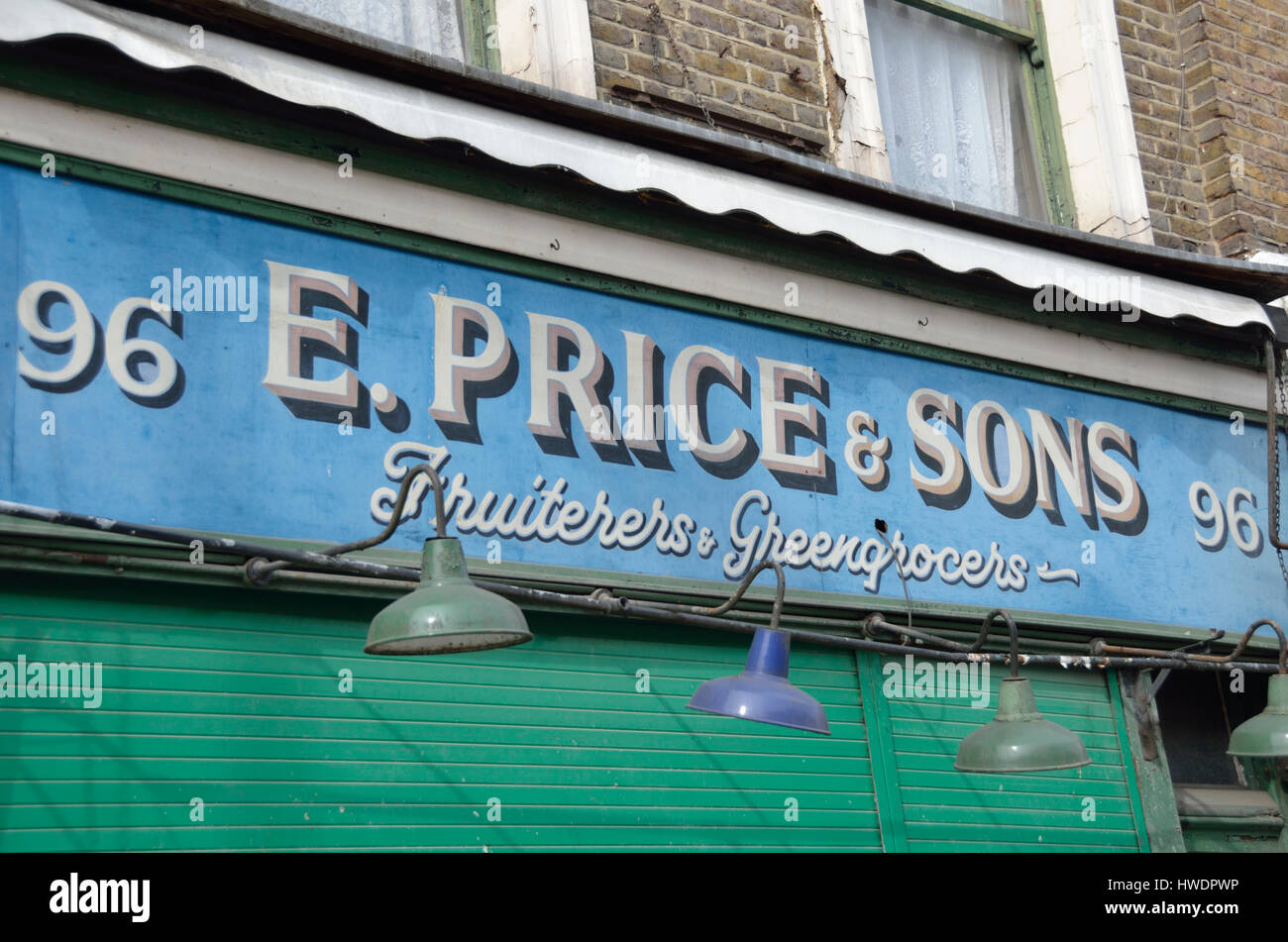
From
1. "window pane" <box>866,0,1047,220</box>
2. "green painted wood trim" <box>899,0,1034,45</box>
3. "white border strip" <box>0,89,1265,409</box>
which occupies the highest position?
"green painted wood trim" <box>899,0,1034,45</box>

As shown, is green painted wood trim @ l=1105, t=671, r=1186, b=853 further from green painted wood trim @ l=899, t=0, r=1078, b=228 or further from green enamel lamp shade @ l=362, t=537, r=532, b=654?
green enamel lamp shade @ l=362, t=537, r=532, b=654

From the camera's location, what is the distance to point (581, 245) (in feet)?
19.5

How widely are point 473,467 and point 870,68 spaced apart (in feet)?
11.1

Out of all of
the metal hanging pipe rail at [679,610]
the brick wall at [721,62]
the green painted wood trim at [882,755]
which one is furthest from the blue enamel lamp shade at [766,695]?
the brick wall at [721,62]

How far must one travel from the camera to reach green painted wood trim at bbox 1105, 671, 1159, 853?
273 inches

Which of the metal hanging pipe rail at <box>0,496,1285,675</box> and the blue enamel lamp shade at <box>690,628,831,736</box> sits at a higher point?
the metal hanging pipe rail at <box>0,496,1285,675</box>

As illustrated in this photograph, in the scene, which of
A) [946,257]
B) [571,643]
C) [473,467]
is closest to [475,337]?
[473,467]

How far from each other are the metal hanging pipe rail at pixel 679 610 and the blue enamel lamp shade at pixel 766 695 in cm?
17

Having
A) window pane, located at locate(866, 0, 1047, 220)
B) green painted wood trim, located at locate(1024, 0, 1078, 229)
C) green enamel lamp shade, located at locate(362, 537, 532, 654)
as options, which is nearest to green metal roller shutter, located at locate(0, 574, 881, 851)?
green enamel lamp shade, located at locate(362, 537, 532, 654)

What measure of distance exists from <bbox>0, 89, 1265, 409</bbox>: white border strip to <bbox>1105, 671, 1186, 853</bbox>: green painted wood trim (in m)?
1.52

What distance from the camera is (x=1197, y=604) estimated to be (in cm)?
752

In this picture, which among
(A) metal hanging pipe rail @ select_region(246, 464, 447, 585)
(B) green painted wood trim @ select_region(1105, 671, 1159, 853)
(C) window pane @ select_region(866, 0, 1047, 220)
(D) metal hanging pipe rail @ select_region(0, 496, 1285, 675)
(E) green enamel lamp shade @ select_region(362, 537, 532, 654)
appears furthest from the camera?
(C) window pane @ select_region(866, 0, 1047, 220)

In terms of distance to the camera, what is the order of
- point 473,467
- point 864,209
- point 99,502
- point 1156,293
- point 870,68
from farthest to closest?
point 870,68 < point 1156,293 < point 864,209 < point 473,467 < point 99,502
